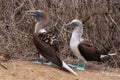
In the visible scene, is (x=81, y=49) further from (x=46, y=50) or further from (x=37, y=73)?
(x=37, y=73)

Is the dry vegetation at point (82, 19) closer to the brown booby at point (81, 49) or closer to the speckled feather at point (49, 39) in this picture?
the brown booby at point (81, 49)

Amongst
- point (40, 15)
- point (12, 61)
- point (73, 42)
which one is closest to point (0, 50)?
point (12, 61)

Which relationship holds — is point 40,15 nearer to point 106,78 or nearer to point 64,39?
point 64,39

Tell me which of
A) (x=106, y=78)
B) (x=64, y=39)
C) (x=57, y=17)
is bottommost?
(x=106, y=78)

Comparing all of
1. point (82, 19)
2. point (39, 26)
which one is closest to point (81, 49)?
point (39, 26)

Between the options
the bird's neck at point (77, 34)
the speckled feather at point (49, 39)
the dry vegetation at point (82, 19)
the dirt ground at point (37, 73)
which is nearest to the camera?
the dirt ground at point (37, 73)

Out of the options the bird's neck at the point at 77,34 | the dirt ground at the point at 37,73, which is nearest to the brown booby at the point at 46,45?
the dirt ground at the point at 37,73

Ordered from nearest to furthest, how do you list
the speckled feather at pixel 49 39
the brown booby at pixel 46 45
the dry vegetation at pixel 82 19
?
the brown booby at pixel 46 45
the speckled feather at pixel 49 39
the dry vegetation at pixel 82 19

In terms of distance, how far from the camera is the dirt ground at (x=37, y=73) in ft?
18.0

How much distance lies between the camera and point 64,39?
7520mm

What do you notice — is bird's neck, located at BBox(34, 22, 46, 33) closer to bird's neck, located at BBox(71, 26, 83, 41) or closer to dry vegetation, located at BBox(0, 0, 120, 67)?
bird's neck, located at BBox(71, 26, 83, 41)

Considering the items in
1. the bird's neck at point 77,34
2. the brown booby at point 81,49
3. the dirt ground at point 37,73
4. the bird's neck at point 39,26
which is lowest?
the dirt ground at point 37,73

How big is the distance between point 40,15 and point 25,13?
132cm

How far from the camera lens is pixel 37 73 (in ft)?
18.6
